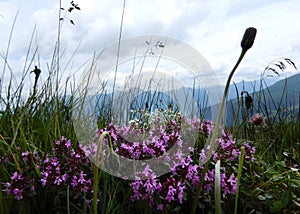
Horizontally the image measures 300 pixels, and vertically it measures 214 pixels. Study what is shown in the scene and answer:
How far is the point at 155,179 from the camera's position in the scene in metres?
1.80

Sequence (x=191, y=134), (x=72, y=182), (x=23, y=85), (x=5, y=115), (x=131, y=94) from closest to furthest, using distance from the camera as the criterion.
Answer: (x=72, y=182) → (x=191, y=134) → (x=5, y=115) → (x=23, y=85) → (x=131, y=94)

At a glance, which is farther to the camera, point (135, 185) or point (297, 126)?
point (297, 126)

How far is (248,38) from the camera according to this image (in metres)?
1.42

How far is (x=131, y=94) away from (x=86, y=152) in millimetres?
1930

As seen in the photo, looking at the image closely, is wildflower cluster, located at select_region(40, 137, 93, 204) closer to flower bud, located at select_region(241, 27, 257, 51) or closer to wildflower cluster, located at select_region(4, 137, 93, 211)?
wildflower cluster, located at select_region(4, 137, 93, 211)

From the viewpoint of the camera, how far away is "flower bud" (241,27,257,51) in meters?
1.42

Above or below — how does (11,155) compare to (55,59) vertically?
below

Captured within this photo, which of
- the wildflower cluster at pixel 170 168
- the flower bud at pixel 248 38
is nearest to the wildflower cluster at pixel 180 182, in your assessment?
the wildflower cluster at pixel 170 168

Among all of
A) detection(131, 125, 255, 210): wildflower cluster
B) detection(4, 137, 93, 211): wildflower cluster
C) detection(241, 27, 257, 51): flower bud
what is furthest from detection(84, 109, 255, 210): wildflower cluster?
detection(241, 27, 257, 51): flower bud

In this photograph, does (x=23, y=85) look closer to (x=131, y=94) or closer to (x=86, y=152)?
(x=131, y=94)

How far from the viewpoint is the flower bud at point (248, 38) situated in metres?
1.42

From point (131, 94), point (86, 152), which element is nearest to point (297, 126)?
point (131, 94)

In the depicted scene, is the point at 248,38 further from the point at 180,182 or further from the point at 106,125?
the point at 106,125

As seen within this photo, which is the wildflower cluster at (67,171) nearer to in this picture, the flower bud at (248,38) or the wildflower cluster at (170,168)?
the wildflower cluster at (170,168)
